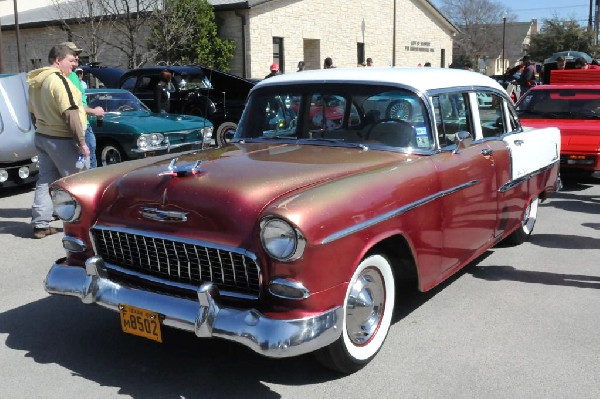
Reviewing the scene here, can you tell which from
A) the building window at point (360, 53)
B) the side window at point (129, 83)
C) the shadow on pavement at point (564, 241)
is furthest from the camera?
the building window at point (360, 53)

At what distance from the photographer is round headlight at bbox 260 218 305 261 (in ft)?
9.86

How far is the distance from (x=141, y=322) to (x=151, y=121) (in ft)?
22.8

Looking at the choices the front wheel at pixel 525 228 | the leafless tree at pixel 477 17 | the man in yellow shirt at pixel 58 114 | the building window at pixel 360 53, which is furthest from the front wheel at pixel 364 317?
the leafless tree at pixel 477 17

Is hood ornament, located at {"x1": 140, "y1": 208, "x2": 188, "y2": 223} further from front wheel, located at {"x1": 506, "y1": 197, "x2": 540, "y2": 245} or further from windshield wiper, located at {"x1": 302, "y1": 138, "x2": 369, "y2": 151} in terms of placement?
front wheel, located at {"x1": 506, "y1": 197, "x2": 540, "y2": 245}

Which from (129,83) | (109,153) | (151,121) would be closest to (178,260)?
(109,153)

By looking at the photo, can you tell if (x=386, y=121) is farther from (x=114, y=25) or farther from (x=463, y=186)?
(x=114, y=25)

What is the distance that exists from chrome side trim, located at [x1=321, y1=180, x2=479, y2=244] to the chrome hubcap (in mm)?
317

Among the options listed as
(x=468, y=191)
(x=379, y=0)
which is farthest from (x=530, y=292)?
(x=379, y=0)

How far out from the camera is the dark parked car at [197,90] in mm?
13117

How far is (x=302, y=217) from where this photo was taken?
3.01 metres

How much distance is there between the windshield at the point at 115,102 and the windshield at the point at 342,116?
613 cm

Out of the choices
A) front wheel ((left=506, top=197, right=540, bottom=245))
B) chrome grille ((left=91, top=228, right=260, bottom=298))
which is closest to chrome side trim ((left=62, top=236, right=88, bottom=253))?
chrome grille ((left=91, top=228, right=260, bottom=298))

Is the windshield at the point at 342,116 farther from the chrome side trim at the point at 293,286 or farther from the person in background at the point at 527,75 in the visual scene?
the person in background at the point at 527,75

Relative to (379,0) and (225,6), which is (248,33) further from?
(379,0)
